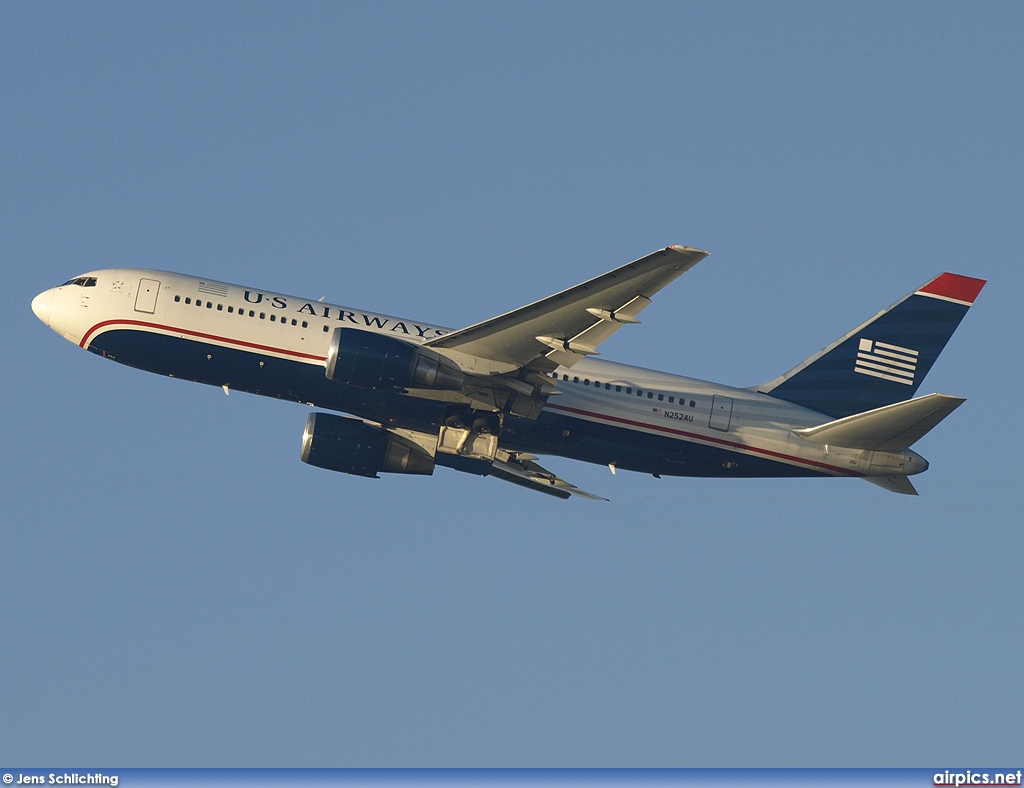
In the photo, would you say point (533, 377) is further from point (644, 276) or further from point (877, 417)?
point (877, 417)

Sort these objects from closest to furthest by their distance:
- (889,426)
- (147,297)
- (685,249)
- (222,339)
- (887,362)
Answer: (685,249) → (889,426) → (222,339) → (147,297) → (887,362)

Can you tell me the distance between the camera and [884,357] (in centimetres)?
5250

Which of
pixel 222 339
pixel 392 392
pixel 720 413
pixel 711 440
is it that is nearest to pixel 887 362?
pixel 720 413

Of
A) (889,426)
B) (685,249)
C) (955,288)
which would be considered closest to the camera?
(685,249)

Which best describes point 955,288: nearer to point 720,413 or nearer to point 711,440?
point 720,413

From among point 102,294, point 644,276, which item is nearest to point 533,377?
point 644,276

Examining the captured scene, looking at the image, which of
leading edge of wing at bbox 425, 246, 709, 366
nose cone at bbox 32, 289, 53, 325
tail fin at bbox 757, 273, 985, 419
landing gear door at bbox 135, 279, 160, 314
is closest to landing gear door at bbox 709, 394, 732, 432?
tail fin at bbox 757, 273, 985, 419

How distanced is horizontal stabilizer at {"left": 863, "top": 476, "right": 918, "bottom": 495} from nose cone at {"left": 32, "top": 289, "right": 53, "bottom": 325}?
30088 millimetres

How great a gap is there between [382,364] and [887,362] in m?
20.6

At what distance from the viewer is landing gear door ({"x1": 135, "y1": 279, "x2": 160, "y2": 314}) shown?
47.0 meters

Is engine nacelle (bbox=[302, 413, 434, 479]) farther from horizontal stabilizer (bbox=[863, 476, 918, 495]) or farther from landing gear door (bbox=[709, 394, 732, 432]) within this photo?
horizontal stabilizer (bbox=[863, 476, 918, 495])

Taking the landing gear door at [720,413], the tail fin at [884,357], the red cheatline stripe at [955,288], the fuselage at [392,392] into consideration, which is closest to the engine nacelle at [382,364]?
the fuselage at [392,392]

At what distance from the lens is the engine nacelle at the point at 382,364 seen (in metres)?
43.8

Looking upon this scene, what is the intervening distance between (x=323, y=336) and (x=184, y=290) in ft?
17.1
